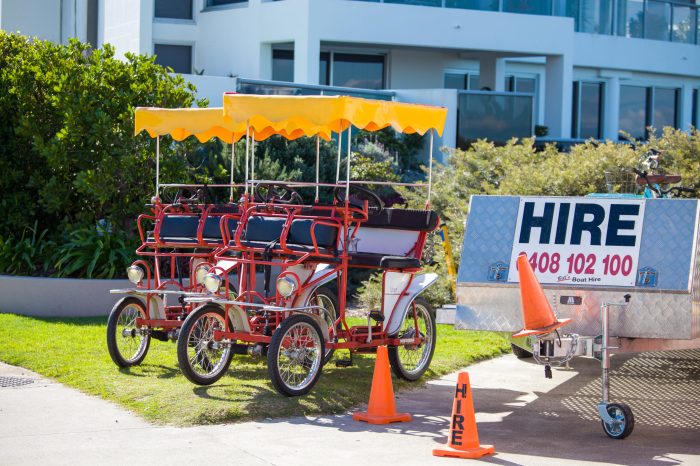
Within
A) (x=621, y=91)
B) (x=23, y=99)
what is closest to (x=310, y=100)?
(x=23, y=99)

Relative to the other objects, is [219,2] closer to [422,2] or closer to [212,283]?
[422,2]

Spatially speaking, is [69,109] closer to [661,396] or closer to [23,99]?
[23,99]

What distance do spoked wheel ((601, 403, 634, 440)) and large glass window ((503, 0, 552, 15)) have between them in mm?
19429

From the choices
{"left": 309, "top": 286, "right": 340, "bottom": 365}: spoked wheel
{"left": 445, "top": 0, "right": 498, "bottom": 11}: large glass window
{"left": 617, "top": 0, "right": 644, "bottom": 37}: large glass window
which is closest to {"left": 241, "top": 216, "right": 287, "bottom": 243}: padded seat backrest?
{"left": 309, "top": 286, "right": 340, "bottom": 365}: spoked wheel

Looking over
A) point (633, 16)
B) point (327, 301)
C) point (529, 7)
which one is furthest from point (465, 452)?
point (633, 16)

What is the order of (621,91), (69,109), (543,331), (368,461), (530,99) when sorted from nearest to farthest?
(368,461) < (543,331) < (69,109) < (530,99) < (621,91)

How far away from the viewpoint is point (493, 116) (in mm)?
24531

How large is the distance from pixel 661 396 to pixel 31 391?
5719 mm

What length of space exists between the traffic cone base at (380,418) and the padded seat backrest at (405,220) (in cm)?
232

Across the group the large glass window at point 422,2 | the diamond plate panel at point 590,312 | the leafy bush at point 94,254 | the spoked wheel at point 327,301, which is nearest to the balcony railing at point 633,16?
the large glass window at point 422,2

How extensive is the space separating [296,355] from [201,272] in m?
1.46

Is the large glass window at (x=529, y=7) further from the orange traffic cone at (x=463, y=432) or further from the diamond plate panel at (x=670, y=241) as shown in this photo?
the orange traffic cone at (x=463, y=432)

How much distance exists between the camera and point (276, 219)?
9.84 meters

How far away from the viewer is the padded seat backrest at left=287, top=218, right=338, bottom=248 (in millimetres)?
9617
